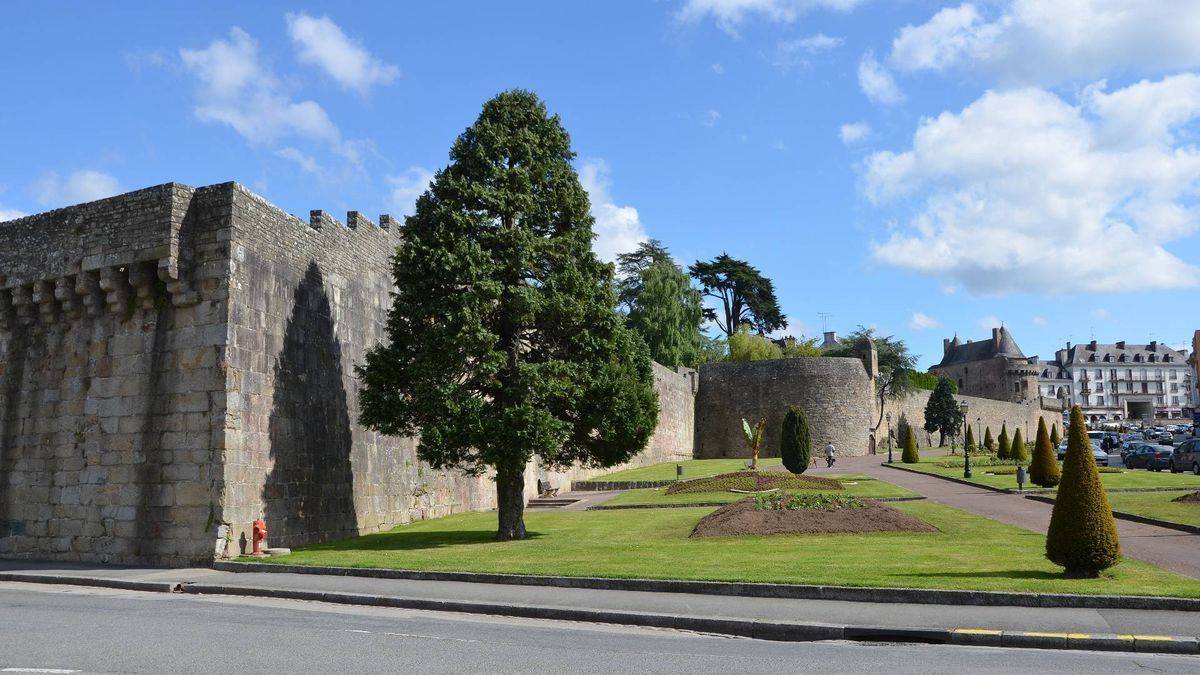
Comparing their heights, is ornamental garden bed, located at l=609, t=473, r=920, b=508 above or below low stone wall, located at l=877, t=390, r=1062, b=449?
below

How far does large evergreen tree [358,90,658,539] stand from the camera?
709 inches

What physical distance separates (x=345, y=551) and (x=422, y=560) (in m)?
2.67

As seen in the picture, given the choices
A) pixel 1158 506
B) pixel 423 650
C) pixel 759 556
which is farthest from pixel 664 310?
pixel 423 650

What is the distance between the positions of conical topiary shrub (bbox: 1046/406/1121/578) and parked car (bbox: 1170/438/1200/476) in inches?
1163

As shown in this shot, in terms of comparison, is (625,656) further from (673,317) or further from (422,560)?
(673,317)

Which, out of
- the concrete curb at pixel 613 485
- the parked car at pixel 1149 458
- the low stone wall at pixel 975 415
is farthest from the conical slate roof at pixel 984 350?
the concrete curb at pixel 613 485

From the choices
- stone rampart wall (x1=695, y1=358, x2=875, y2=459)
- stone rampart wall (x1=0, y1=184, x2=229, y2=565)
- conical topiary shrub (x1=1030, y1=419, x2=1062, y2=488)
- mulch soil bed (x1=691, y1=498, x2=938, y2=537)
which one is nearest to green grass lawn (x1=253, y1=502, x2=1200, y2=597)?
mulch soil bed (x1=691, y1=498, x2=938, y2=537)

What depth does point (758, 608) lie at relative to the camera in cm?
1099

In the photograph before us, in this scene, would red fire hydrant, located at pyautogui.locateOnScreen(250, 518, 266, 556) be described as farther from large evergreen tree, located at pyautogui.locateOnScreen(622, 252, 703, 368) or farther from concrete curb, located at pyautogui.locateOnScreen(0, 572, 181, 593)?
large evergreen tree, located at pyautogui.locateOnScreen(622, 252, 703, 368)

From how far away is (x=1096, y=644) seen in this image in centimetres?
895

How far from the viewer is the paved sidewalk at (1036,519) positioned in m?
14.3

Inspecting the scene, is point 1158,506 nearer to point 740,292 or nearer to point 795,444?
point 795,444

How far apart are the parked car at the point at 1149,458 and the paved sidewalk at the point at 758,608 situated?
1398 inches

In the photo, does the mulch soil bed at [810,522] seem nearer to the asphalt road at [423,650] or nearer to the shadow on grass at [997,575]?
the shadow on grass at [997,575]
